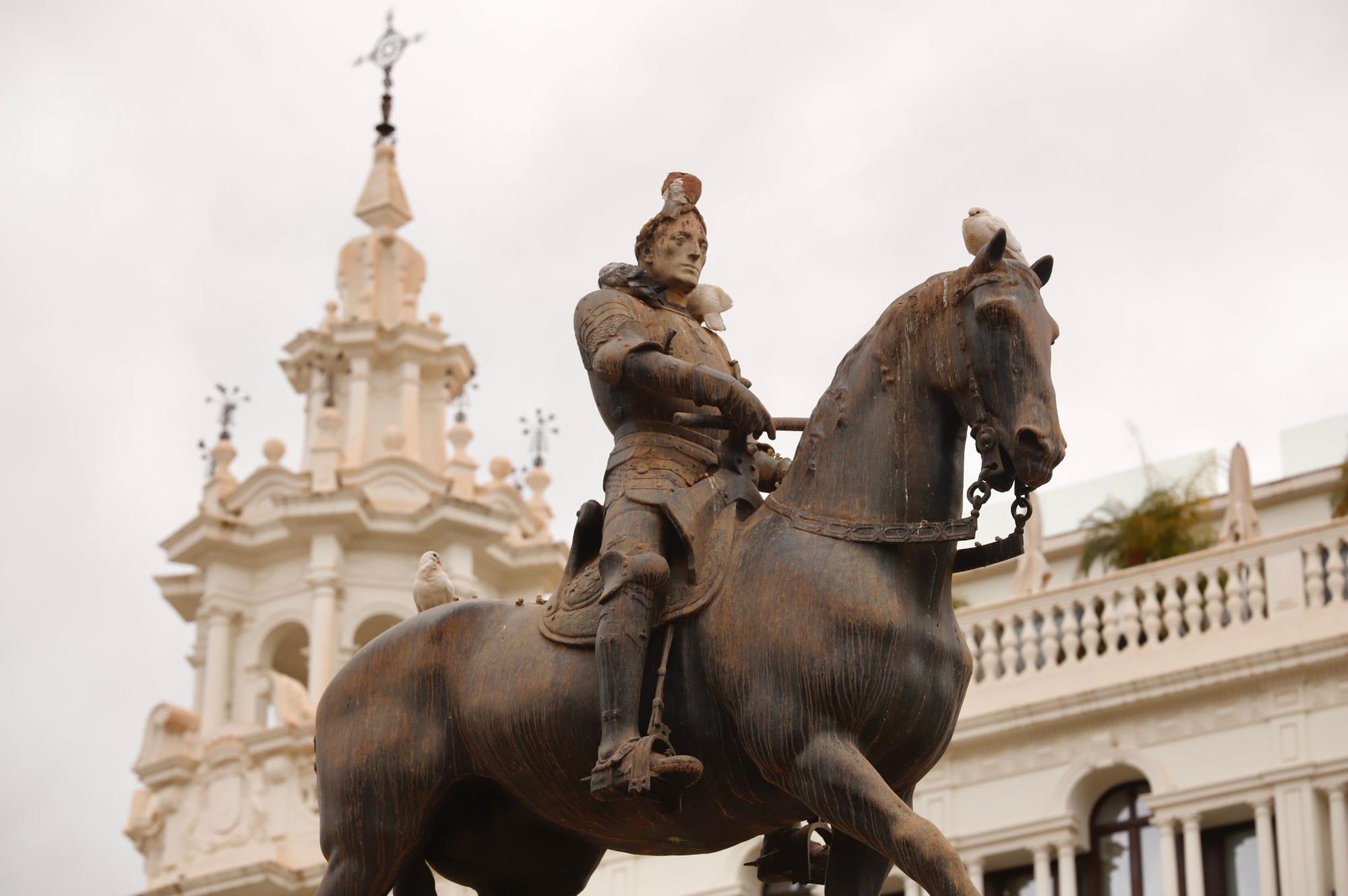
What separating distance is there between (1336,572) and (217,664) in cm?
2590

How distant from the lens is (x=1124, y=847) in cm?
3291

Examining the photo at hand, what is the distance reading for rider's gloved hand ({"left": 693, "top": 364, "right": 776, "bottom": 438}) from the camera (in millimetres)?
10664

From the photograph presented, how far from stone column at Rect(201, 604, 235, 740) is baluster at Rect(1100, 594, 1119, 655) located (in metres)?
22.0

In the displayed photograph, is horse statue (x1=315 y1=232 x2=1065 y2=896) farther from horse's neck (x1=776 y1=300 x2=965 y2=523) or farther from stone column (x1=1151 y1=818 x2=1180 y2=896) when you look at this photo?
stone column (x1=1151 y1=818 x2=1180 y2=896)

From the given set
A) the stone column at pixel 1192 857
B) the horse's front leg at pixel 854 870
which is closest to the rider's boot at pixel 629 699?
the horse's front leg at pixel 854 870

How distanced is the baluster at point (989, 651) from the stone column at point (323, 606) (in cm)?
1838

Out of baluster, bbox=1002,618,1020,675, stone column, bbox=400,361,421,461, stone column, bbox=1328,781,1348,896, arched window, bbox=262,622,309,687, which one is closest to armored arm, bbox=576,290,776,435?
stone column, bbox=1328,781,1348,896

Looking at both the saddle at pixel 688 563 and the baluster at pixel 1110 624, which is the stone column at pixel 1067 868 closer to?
the baluster at pixel 1110 624

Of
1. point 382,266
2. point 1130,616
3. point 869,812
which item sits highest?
point 382,266

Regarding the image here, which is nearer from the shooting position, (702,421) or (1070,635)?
(702,421)

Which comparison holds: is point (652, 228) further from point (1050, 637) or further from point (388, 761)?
point (1050, 637)

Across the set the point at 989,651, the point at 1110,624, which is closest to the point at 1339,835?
the point at 1110,624

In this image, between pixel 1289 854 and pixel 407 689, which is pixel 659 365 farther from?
pixel 1289 854

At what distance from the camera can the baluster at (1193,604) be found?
107 ft
